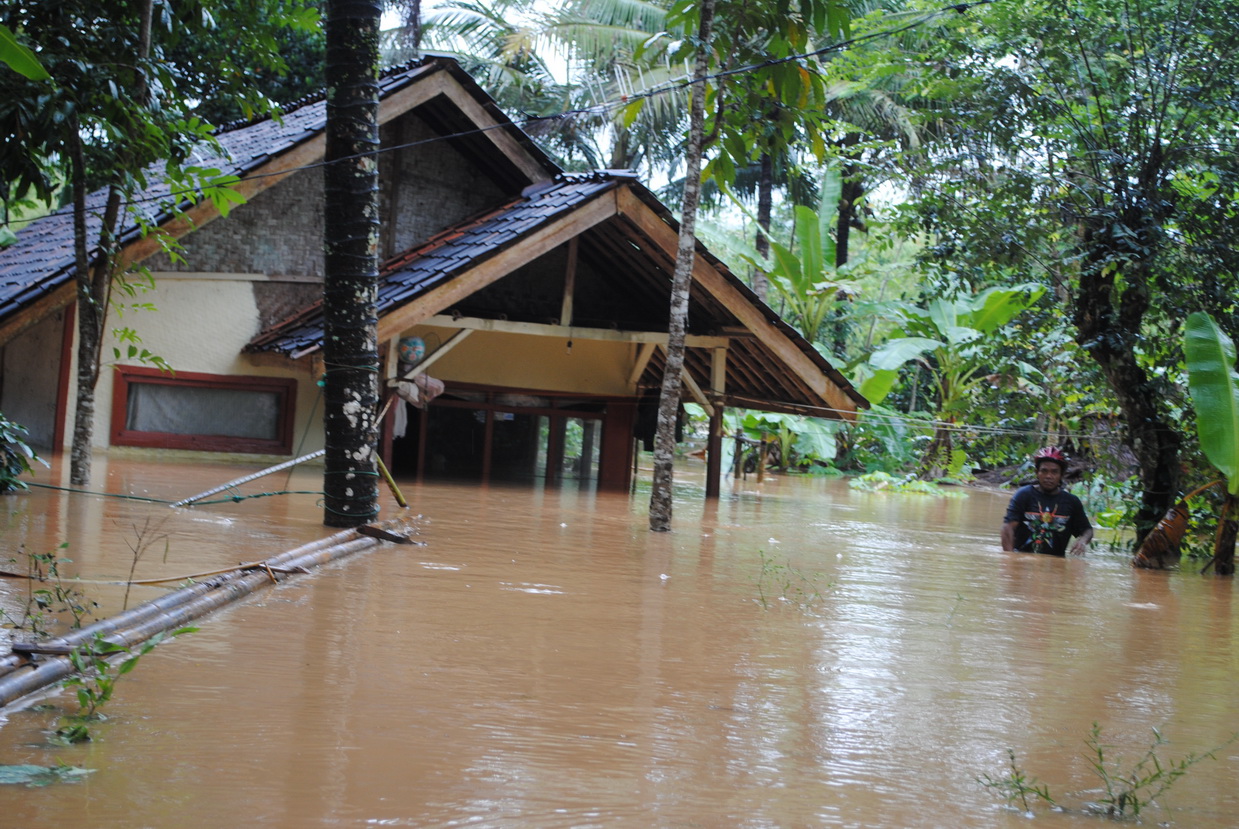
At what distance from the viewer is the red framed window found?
47.3 ft

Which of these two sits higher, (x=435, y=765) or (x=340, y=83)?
(x=340, y=83)

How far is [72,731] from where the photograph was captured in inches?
137

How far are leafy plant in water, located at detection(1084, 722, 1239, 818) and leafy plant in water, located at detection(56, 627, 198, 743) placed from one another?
308cm

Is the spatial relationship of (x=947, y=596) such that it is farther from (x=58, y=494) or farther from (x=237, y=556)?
(x=58, y=494)

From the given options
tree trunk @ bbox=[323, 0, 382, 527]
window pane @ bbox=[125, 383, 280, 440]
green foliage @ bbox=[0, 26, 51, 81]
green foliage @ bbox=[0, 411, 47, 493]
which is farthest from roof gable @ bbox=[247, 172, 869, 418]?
green foliage @ bbox=[0, 26, 51, 81]

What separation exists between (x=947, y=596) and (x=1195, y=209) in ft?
16.8

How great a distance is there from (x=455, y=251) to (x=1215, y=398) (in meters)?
8.37

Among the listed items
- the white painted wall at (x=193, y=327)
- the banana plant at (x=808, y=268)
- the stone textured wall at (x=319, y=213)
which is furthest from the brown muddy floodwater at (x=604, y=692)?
the banana plant at (x=808, y=268)

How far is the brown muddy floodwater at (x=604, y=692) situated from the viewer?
3342mm

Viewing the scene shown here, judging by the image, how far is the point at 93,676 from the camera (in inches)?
161

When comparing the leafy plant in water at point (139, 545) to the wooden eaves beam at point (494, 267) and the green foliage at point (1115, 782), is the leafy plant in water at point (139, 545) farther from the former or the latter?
the wooden eaves beam at point (494, 267)

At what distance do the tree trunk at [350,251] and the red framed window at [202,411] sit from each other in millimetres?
6599

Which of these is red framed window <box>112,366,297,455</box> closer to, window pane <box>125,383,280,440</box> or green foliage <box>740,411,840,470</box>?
window pane <box>125,383,280,440</box>

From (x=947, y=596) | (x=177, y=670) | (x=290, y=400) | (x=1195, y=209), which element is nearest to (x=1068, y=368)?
(x=1195, y=209)
